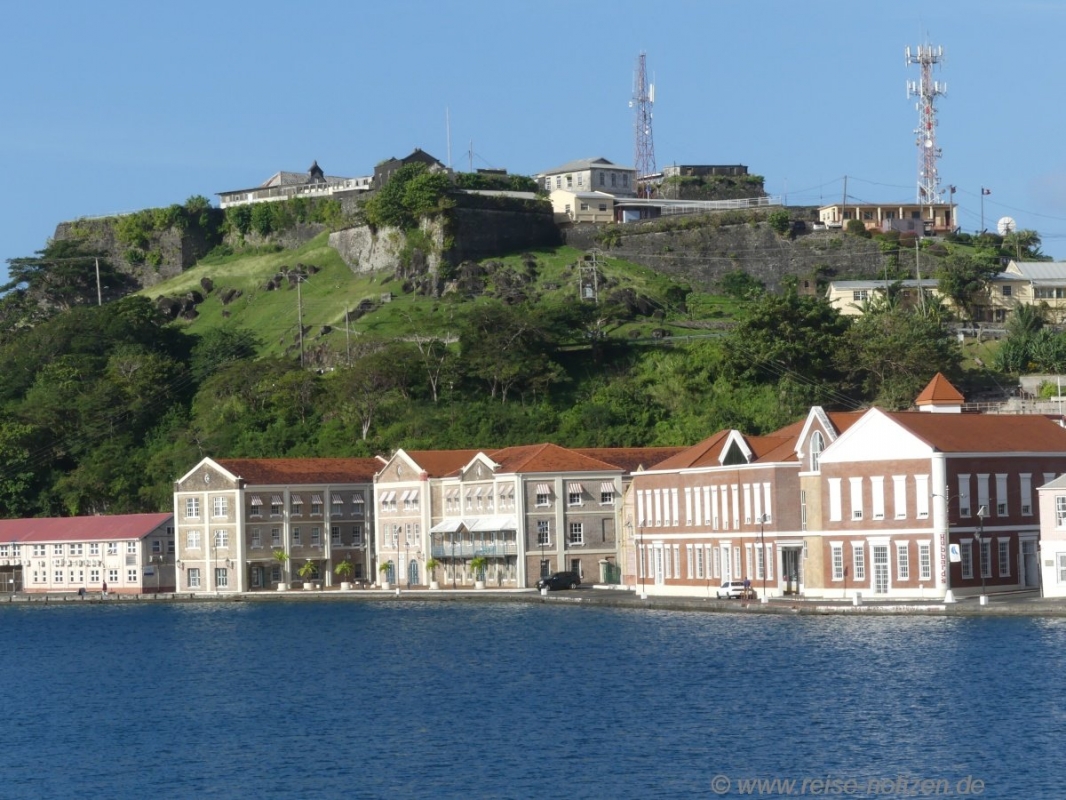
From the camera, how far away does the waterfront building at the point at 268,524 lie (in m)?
102

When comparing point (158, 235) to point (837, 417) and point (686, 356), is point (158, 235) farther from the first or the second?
point (837, 417)

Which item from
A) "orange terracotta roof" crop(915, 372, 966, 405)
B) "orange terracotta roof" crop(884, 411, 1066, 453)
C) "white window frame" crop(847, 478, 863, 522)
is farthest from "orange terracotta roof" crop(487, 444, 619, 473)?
"orange terracotta roof" crop(884, 411, 1066, 453)

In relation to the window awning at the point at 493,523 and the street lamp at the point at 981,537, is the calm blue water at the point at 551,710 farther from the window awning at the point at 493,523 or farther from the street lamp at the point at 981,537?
the window awning at the point at 493,523

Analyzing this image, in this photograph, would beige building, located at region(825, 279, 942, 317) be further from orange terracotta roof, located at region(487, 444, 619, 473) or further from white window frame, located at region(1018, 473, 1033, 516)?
white window frame, located at region(1018, 473, 1033, 516)

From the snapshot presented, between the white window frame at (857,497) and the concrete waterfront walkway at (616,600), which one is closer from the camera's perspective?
the concrete waterfront walkway at (616,600)

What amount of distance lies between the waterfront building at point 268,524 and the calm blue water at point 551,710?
27.7 m

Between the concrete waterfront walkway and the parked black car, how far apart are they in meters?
0.76

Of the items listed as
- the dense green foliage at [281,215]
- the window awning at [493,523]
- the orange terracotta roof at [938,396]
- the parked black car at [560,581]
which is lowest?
the parked black car at [560,581]

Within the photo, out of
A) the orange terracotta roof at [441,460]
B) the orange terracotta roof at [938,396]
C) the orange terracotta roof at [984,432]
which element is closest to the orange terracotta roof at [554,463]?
the orange terracotta roof at [441,460]

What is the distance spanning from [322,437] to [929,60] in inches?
2290

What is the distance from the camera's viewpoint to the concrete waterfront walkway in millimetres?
61219

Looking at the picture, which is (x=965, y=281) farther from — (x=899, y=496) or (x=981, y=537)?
(x=981, y=537)

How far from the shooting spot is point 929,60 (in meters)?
140

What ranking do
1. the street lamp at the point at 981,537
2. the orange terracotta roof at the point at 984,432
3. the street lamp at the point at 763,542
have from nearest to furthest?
the street lamp at the point at 981,537 < the orange terracotta roof at the point at 984,432 < the street lamp at the point at 763,542
